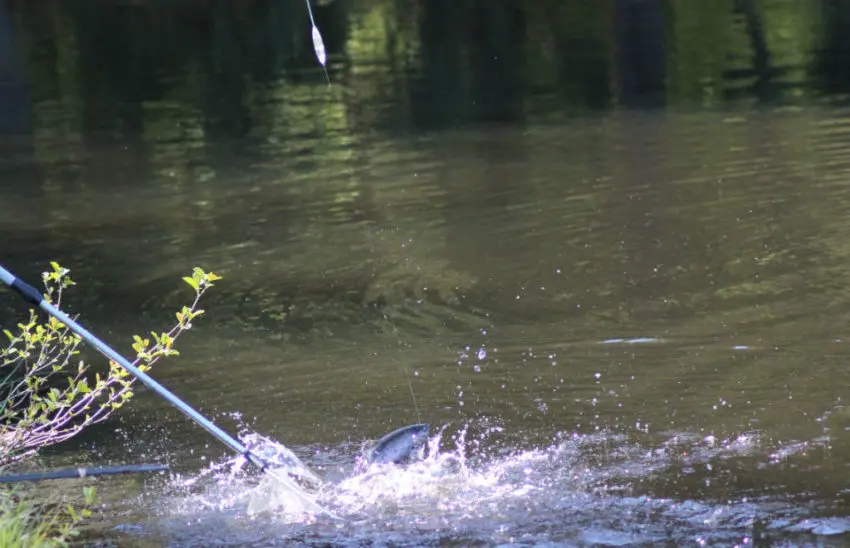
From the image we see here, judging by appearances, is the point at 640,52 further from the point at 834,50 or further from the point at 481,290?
the point at 481,290

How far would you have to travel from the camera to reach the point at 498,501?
6.41 metres

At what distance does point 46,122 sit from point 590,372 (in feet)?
50.6

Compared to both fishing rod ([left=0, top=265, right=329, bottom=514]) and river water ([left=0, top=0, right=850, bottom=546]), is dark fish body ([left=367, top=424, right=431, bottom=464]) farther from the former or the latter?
fishing rod ([left=0, top=265, right=329, bottom=514])

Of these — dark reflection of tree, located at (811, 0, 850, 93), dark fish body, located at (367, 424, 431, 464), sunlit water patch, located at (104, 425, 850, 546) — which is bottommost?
sunlit water patch, located at (104, 425, 850, 546)

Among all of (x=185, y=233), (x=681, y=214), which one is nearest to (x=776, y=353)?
(x=681, y=214)

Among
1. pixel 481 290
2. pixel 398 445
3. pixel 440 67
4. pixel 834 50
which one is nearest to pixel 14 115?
pixel 440 67

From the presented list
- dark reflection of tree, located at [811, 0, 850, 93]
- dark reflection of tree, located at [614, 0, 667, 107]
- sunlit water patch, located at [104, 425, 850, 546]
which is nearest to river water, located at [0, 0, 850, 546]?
sunlit water patch, located at [104, 425, 850, 546]

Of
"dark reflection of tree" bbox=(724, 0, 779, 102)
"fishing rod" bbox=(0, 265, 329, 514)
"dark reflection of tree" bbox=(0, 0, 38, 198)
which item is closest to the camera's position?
"fishing rod" bbox=(0, 265, 329, 514)

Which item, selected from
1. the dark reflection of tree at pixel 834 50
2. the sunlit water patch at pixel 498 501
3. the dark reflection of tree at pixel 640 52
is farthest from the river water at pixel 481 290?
the dark reflection of tree at pixel 640 52

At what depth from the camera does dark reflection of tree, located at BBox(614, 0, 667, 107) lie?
2019 centimetres

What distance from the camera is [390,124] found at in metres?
18.5

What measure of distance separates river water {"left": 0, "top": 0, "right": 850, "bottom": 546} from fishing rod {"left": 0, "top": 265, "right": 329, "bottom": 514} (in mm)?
239

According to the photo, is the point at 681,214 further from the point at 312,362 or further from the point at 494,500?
the point at 494,500

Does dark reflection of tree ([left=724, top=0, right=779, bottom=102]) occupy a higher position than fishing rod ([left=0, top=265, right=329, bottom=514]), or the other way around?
fishing rod ([left=0, top=265, right=329, bottom=514])
